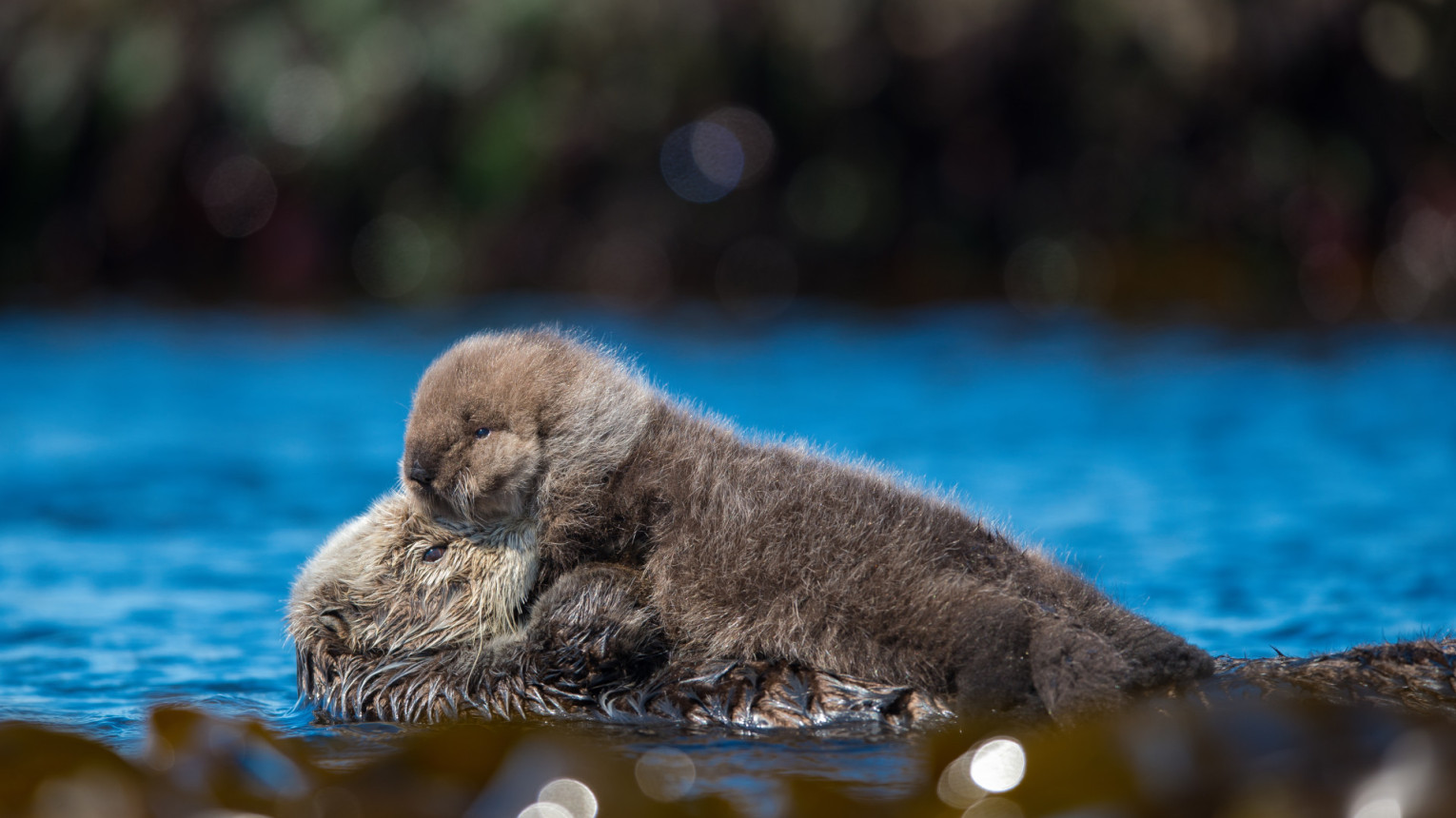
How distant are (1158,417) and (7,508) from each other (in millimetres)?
5803

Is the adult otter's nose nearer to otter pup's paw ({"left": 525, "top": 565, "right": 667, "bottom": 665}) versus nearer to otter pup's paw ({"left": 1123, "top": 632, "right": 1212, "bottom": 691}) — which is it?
otter pup's paw ({"left": 525, "top": 565, "right": 667, "bottom": 665})

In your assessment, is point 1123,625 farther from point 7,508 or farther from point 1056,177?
point 1056,177

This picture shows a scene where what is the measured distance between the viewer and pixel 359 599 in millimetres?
3502

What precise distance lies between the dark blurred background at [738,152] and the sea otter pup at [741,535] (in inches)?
334

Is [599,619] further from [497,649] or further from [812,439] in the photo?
[812,439]

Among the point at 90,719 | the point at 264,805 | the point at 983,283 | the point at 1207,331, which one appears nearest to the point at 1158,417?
the point at 1207,331

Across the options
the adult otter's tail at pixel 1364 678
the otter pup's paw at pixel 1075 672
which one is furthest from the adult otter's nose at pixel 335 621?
the adult otter's tail at pixel 1364 678

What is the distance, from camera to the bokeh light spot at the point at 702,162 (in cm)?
1248

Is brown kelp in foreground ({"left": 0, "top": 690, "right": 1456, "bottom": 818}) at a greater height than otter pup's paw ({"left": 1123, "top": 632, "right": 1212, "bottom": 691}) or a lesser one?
lesser

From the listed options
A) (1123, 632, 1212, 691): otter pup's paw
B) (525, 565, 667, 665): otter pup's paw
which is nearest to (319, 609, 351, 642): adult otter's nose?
(525, 565, 667, 665): otter pup's paw

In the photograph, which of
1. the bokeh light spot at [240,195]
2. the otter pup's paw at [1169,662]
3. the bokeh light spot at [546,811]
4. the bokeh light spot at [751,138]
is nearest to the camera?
the bokeh light spot at [546,811]

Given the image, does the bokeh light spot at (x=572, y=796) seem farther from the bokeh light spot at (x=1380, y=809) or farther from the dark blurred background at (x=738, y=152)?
the dark blurred background at (x=738, y=152)

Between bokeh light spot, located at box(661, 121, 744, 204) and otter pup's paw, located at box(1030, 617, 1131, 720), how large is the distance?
9.98 m

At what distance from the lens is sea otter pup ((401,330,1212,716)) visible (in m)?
2.95
